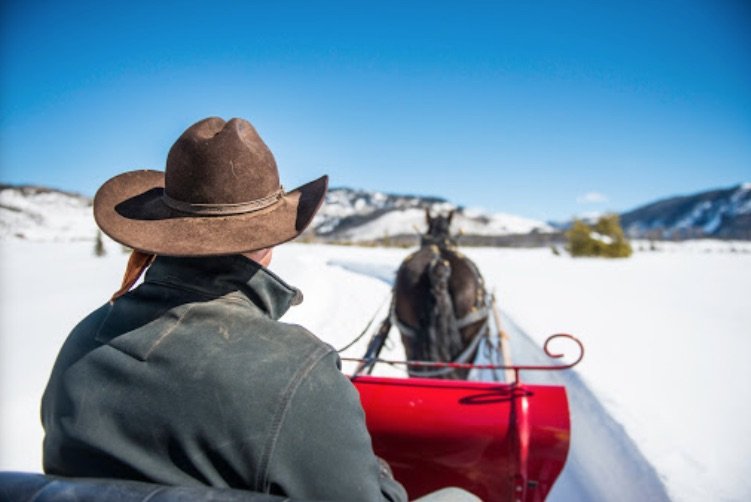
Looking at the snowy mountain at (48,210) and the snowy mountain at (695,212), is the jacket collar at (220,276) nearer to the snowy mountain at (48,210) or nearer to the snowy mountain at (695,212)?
the snowy mountain at (48,210)

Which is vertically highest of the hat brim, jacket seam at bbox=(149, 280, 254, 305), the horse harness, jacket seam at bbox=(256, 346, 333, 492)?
the hat brim

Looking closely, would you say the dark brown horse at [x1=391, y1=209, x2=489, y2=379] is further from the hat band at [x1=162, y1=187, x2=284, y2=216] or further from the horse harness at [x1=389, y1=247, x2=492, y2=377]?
the hat band at [x1=162, y1=187, x2=284, y2=216]

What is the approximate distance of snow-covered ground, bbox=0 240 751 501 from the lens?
9.25 feet

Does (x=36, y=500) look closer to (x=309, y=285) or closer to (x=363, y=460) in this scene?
(x=363, y=460)

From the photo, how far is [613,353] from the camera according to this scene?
5551 millimetres

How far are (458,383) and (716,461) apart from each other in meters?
1.85

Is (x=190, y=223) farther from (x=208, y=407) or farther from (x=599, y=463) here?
(x=599, y=463)

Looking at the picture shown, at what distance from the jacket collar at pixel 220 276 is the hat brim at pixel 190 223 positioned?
0.18 feet

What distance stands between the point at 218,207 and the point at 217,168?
0.37 feet

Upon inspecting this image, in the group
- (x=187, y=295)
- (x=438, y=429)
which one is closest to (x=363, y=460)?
(x=187, y=295)

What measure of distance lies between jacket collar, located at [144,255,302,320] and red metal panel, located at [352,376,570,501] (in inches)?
46.1

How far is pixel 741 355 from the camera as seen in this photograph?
511 cm

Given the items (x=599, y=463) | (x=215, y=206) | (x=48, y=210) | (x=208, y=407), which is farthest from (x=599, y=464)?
(x=48, y=210)

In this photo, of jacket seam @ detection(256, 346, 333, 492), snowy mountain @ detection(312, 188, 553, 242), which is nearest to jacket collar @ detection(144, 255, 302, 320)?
jacket seam @ detection(256, 346, 333, 492)
